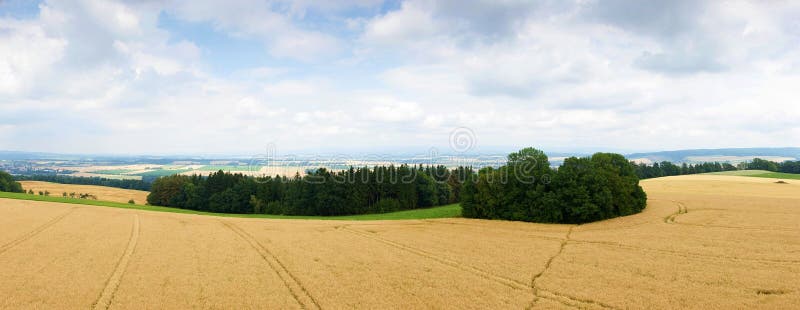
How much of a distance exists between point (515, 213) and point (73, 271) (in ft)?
113

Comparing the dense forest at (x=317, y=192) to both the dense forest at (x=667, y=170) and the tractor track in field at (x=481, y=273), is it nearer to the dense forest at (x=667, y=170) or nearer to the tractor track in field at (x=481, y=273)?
the tractor track in field at (x=481, y=273)

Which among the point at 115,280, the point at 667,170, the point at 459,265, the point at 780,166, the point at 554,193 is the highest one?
the point at 780,166

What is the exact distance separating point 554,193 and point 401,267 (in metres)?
25.2

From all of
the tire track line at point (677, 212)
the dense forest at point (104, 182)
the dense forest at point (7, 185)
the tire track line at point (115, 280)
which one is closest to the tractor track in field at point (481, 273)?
the tire track line at point (115, 280)

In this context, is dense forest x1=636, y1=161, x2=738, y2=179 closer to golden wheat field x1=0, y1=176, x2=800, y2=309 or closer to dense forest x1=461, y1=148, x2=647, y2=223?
dense forest x1=461, y1=148, x2=647, y2=223

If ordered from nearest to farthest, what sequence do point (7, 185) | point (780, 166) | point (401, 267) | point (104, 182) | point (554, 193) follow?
point (401, 267), point (554, 193), point (7, 185), point (780, 166), point (104, 182)

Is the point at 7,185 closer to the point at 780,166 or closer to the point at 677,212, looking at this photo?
the point at 677,212

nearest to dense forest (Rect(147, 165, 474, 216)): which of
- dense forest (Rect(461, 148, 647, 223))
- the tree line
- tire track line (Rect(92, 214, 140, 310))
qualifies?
dense forest (Rect(461, 148, 647, 223))

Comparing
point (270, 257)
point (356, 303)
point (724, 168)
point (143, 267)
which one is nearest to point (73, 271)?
point (143, 267)

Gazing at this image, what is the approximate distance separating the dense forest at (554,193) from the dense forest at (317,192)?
29.7m

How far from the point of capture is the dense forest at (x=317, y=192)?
69062 millimetres

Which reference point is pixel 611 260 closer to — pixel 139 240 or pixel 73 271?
pixel 73 271

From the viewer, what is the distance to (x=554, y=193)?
1442 inches

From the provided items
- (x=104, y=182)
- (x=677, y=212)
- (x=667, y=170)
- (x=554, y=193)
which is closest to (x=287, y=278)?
(x=554, y=193)
